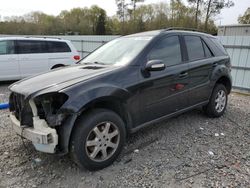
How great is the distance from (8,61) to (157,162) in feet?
21.8

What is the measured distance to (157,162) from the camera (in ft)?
9.81

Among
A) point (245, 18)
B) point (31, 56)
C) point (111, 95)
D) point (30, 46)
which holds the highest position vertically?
point (245, 18)

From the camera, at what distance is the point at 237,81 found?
7434 mm

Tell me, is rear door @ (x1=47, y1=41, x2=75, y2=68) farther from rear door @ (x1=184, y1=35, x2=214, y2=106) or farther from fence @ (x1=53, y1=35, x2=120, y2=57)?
rear door @ (x1=184, y1=35, x2=214, y2=106)

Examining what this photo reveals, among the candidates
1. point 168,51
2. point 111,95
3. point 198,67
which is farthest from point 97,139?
point 198,67

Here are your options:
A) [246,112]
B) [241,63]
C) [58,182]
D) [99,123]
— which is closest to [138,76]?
[99,123]

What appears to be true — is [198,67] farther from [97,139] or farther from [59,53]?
[59,53]

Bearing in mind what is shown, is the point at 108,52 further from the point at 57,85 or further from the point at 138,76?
the point at 57,85

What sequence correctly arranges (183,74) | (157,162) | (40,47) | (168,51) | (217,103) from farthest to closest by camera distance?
(40,47), (217,103), (183,74), (168,51), (157,162)

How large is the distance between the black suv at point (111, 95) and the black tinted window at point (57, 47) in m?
4.88

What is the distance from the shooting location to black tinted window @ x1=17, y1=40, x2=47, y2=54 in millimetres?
7689

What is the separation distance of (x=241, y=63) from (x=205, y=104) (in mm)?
3890

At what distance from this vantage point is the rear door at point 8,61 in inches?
293

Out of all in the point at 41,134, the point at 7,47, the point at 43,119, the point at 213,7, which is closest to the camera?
the point at 41,134
